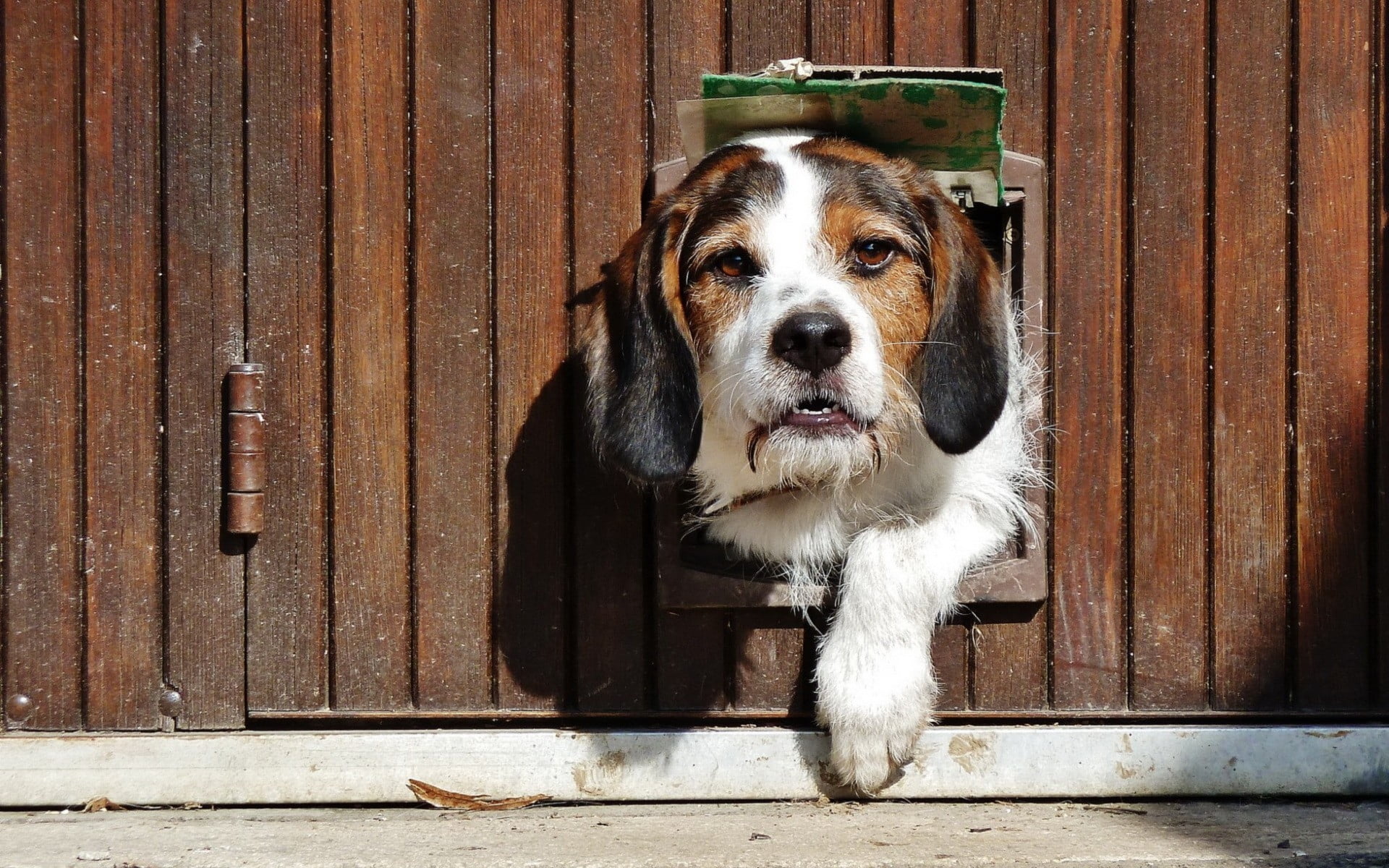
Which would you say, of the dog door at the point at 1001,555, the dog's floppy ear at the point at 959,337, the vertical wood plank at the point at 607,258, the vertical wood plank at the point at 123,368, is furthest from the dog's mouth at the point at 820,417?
the vertical wood plank at the point at 123,368

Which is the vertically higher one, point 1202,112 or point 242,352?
point 1202,112

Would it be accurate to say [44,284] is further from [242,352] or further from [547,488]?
[547,488]

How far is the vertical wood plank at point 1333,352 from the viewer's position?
2854mm

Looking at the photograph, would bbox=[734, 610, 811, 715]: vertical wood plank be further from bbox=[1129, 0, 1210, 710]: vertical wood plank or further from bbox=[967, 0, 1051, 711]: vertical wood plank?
bbox=[1129, 0, 1210, 710]: vertical wood plank

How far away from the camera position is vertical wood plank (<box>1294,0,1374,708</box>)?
2.85 metres

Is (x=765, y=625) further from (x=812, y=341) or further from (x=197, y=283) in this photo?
(x=197, y=283)

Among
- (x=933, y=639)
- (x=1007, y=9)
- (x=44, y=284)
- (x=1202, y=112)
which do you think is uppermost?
(x=1007, y=9)

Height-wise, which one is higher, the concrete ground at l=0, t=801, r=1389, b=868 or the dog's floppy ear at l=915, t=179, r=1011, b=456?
the dog's floppy ear at l=915, t=179, r=1011, b=456

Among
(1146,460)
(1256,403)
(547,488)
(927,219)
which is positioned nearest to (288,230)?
(547,488)

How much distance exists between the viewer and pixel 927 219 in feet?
8.43

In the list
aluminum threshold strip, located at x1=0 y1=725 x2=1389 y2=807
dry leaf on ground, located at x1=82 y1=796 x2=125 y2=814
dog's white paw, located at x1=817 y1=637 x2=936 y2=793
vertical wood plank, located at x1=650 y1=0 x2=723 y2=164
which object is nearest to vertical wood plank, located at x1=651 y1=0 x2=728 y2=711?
vertical wood plank, located at x1=650 y1=0 x2=723 y2=164

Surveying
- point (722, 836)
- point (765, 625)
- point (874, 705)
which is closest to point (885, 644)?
point (874, 705)

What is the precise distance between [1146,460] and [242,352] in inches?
83.6

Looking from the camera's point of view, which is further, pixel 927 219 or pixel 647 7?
pixel 647 7
